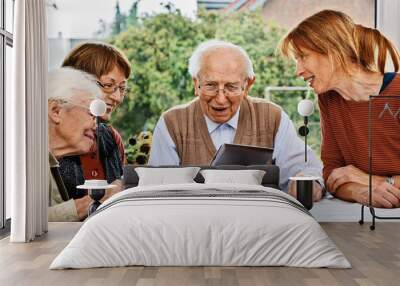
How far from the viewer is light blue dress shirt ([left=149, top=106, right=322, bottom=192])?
7.93 metres

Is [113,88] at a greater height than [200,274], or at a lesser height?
greater

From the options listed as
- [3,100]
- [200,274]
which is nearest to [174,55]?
[3,100]

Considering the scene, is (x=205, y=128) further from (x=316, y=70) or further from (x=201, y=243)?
(x=201, y=243)

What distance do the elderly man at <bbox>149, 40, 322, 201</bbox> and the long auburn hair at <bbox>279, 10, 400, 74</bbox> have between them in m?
0.69

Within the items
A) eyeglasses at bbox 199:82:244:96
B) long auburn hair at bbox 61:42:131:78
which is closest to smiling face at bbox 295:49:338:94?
eyeglasses at bbox 199:82:244:96

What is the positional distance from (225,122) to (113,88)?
1468mm

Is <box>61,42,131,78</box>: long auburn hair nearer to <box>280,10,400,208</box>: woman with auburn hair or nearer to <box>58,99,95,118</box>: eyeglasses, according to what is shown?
<box>58,99,95,118</box>: eyeglasses

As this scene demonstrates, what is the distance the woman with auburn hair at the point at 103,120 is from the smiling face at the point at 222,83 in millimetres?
969

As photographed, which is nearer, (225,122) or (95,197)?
(95,197)

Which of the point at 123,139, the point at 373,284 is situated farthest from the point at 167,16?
the point at 373,284

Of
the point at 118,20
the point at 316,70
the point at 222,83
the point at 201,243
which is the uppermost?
the point at 118,20

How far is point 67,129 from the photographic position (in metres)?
8.01

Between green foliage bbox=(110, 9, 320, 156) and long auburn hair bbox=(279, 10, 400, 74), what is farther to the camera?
green foliage bbox=(110, 9, 320, 156)

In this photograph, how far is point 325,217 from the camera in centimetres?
803
